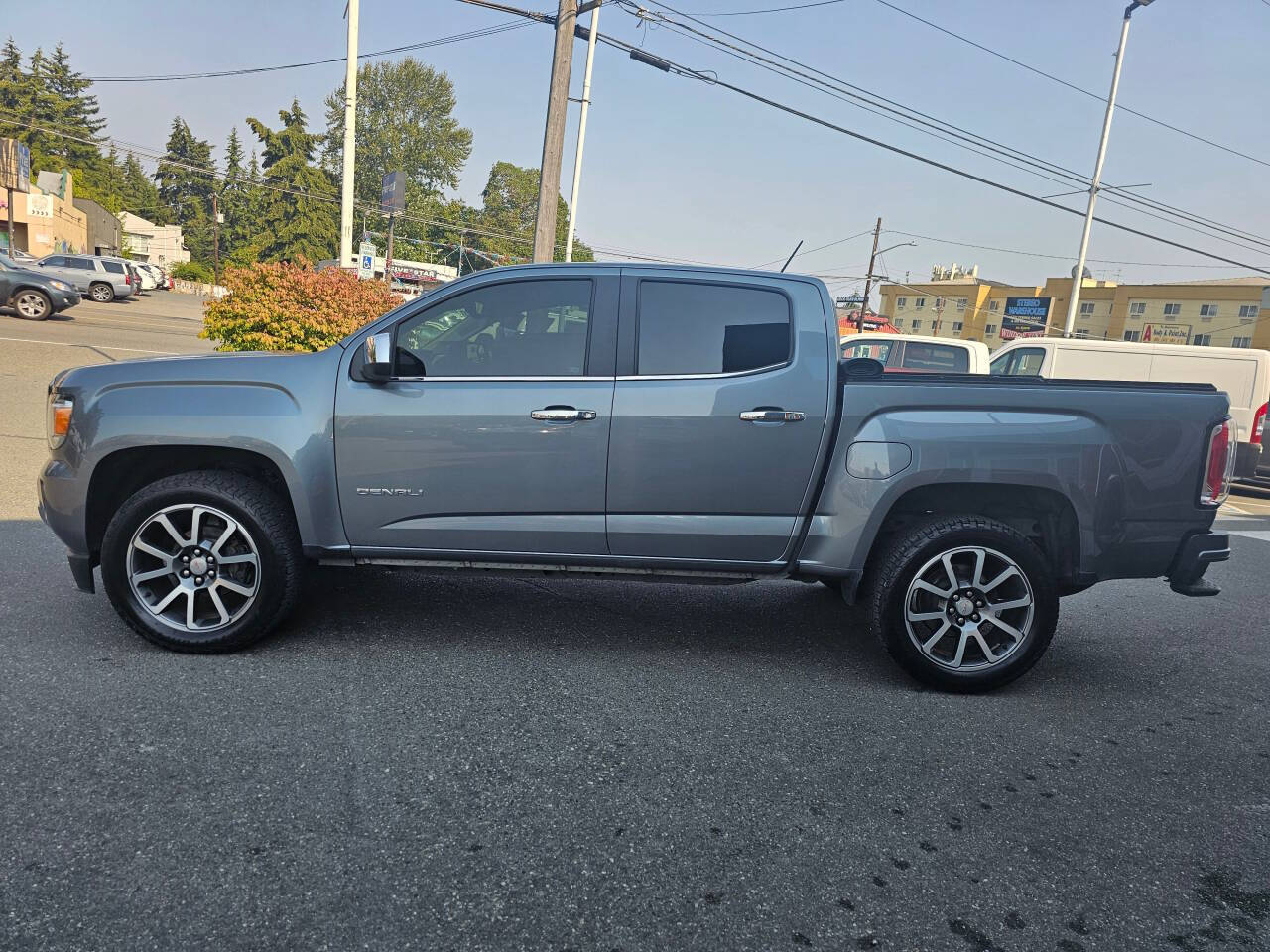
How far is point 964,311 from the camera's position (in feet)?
289

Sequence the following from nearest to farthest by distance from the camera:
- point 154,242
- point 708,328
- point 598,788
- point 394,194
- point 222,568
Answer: point 598,788 → point 222,568 → point 708,328 → point 394,194 → point 154,242

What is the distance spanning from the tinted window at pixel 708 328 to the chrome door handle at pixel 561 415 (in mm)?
338

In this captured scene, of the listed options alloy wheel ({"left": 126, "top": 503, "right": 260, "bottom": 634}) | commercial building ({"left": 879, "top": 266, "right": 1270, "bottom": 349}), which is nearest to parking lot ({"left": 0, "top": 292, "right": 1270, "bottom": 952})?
alloy wheel ({"left": 126, "top": 503, "right": 260, "bottom": 634})

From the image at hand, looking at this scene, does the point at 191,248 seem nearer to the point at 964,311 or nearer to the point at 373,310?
the point at 964,311

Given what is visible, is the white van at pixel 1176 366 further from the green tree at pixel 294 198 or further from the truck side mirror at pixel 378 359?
the green tree at pixel 294 198

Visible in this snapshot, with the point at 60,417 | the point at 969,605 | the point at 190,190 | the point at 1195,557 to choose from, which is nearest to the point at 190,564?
the point at 60,417

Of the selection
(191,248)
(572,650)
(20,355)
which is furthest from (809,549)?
(191,248)

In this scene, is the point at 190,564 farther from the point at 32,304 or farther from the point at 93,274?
the point at 93,274

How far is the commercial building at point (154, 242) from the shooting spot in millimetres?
92312

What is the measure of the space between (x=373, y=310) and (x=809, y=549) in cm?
954

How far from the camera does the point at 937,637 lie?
4172 mm

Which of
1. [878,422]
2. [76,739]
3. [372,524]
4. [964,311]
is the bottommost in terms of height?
[76,739]

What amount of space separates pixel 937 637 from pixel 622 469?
1.67 metres

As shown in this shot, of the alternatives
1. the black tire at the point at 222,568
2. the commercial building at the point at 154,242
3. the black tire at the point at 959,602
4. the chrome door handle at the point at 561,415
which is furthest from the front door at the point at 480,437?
the commercial building at the point at 154,242
